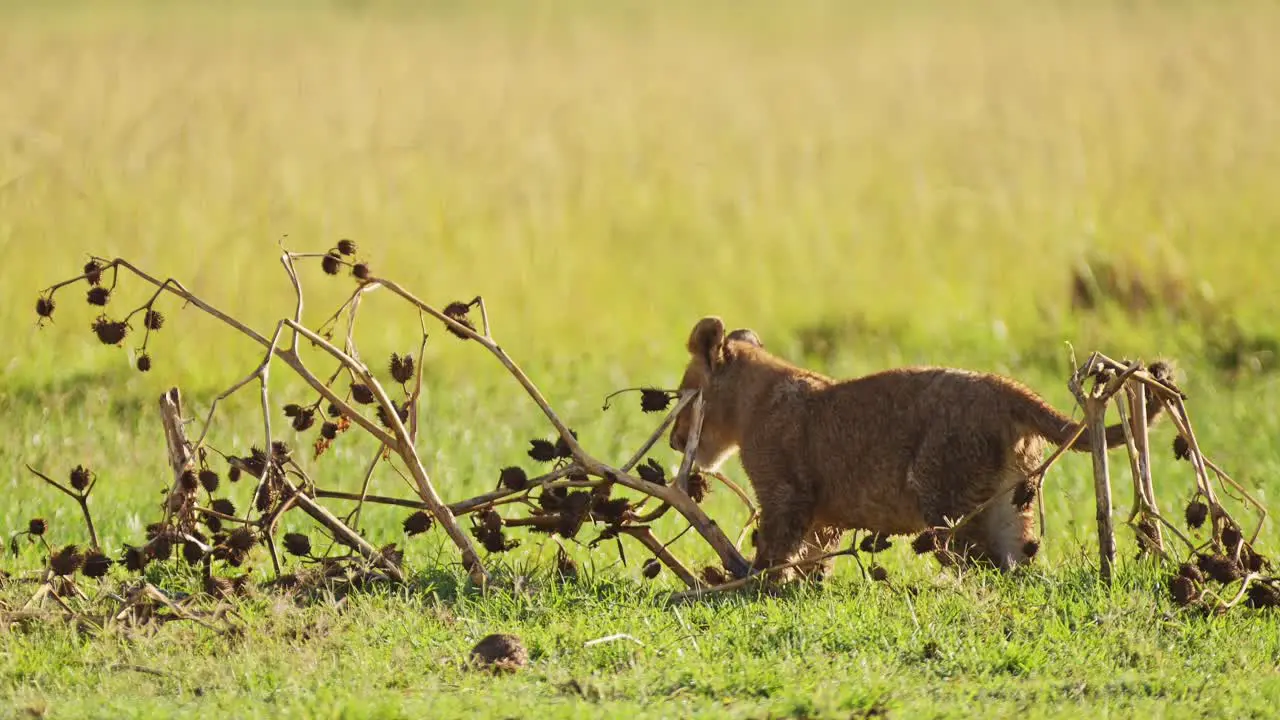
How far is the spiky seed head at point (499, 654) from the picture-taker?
Answer: 206 inches

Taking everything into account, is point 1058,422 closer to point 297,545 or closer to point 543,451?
point 543,451

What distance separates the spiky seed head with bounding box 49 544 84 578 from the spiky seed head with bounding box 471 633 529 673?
1.48m

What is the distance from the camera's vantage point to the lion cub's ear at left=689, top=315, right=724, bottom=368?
22.7ft

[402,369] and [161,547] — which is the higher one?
[402,369]

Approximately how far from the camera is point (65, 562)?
19.2 ft

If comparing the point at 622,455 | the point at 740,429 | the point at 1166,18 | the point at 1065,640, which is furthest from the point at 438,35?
the point at 1065,640

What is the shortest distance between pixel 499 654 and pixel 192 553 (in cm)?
151

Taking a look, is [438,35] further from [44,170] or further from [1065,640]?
[1065,640]

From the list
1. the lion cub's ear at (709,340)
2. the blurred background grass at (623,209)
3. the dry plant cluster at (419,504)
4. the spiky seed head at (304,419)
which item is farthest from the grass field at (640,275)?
the lion cub's ear at (709,340)

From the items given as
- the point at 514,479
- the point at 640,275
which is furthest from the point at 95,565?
the point at 640,275

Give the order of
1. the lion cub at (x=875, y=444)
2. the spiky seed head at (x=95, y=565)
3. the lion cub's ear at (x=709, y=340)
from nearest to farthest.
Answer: the spiky seed head at (x=95, y=565) → the lion cub at (x=875, y=444) → the lion cub's ear at (x=709, y=340)

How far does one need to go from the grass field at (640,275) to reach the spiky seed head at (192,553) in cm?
24

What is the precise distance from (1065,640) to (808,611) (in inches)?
33.1

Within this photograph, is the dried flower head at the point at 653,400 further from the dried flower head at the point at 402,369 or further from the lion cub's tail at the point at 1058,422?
the lion cub's tail at the point at 1058,422
